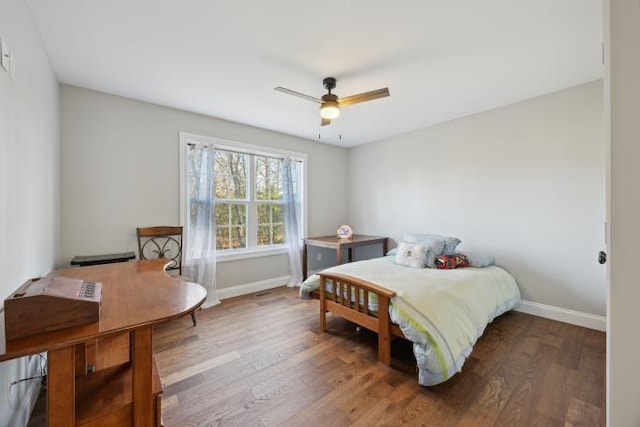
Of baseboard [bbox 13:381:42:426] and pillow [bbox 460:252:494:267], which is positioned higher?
pillow [bbox 460:252:494:267]

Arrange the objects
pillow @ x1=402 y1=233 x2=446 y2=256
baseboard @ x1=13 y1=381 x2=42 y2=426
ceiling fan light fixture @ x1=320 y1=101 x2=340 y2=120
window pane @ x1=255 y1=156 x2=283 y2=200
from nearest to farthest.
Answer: baseboard @ x1=13 y1=381 x2=42 y2=426 → ceiling fan light fixture @ x1=320 y1=101 x2=340 y2=120 → pillow @ x1=402 y1=233 x2=446 y2=256 → window pane @ x1=255 y1=156 x2=283 y2=200

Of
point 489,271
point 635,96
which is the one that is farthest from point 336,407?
point 489,271

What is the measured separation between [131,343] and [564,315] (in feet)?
12.4

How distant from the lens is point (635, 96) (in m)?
0.79

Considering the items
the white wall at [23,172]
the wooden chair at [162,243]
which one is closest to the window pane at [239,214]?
the wooden chair at [162,243]

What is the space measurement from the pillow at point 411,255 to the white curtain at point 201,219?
7.60 feet

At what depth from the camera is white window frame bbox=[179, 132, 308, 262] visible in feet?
10.7

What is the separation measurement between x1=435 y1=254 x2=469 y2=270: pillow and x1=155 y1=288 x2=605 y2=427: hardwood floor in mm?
687

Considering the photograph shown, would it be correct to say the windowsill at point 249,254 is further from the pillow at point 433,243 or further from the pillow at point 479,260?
the pillow at point 479,260

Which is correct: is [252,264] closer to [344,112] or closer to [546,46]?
[344,112]

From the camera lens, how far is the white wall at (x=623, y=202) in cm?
79

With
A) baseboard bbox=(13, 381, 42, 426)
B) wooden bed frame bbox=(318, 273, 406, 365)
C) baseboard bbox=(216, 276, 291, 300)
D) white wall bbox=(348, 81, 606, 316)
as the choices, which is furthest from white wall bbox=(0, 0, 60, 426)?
white wall bbox=(348, 81, 606, 316)

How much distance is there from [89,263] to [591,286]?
481cm

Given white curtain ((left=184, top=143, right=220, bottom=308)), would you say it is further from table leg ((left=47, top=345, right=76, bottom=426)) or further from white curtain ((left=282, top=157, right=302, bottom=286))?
table leg ((left=47, top=345, right=76, bottom=426))
